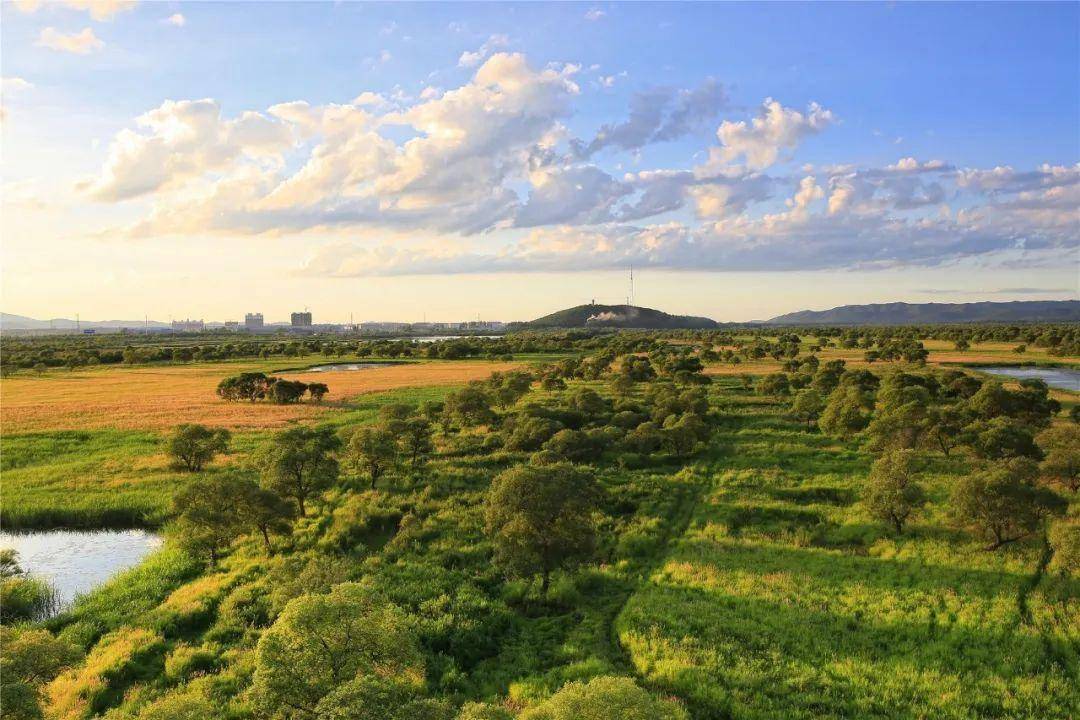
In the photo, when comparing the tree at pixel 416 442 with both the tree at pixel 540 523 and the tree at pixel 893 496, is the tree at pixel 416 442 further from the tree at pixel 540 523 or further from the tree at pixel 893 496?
the tree at pixel 893 496

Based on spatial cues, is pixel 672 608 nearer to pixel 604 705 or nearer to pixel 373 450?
pixel 604 705

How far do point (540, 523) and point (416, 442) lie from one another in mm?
25514

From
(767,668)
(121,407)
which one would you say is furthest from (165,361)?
(767,668)

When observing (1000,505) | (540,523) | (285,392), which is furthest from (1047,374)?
(285,392)

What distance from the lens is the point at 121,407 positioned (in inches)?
3226

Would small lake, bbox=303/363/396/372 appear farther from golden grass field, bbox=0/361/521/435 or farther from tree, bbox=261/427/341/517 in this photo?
tree, bbox=261/427/341/517

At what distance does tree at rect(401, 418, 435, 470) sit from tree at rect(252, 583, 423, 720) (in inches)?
1223

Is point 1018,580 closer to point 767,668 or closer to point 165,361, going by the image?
point 767,668

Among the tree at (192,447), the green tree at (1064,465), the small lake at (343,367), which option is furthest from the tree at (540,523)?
the small lake at (343,367)

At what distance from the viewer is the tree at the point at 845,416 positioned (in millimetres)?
55053

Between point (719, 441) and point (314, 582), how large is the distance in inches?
1682

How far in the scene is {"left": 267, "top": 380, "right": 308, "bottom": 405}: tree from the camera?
8738cm

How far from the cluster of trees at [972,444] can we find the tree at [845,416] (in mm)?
97

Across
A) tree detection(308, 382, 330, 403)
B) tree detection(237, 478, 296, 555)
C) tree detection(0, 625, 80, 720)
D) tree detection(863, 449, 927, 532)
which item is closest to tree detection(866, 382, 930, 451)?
tree detection(863, 449, 927, 532)
